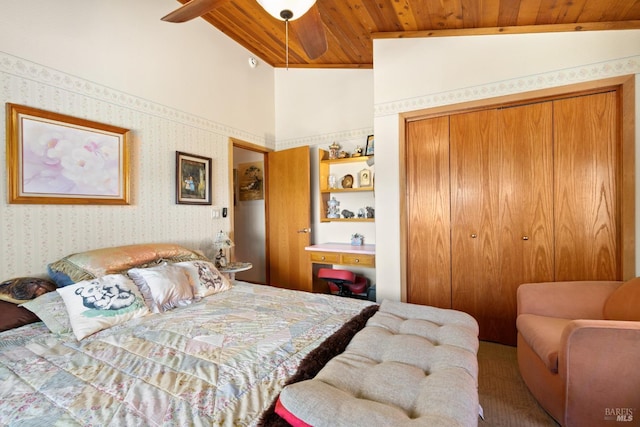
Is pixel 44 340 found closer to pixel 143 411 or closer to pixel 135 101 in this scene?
pixel 143 411

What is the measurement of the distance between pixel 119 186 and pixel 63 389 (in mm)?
1760

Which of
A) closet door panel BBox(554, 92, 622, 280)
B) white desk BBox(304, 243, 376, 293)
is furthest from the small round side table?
closet door panel BBox(554, 92, 622, 280)

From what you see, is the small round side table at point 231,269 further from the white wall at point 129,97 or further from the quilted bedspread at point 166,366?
the quilted bedspread at point 166,366

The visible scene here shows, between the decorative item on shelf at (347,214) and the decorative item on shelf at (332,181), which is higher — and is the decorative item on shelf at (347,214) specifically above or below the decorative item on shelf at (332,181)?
below

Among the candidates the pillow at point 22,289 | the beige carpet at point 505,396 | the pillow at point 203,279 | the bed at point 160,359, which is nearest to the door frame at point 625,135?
the beige carpet at point 505,396

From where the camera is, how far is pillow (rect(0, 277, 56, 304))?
1581mm

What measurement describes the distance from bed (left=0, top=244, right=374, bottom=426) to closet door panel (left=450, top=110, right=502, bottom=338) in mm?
1328

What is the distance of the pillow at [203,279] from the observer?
1957mm

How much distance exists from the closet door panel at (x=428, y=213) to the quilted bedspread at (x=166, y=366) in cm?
124

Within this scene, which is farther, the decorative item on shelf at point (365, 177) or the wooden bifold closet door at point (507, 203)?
the decorative item on shelf at point (365, 177)

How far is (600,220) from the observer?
2123 mm

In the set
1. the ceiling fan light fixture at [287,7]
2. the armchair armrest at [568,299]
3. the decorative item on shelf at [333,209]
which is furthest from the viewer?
the decorative item on shelf at [333,209]

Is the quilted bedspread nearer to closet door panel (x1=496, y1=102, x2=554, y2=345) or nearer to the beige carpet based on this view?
the beige carpet

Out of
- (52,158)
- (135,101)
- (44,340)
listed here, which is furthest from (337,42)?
(44,340)
